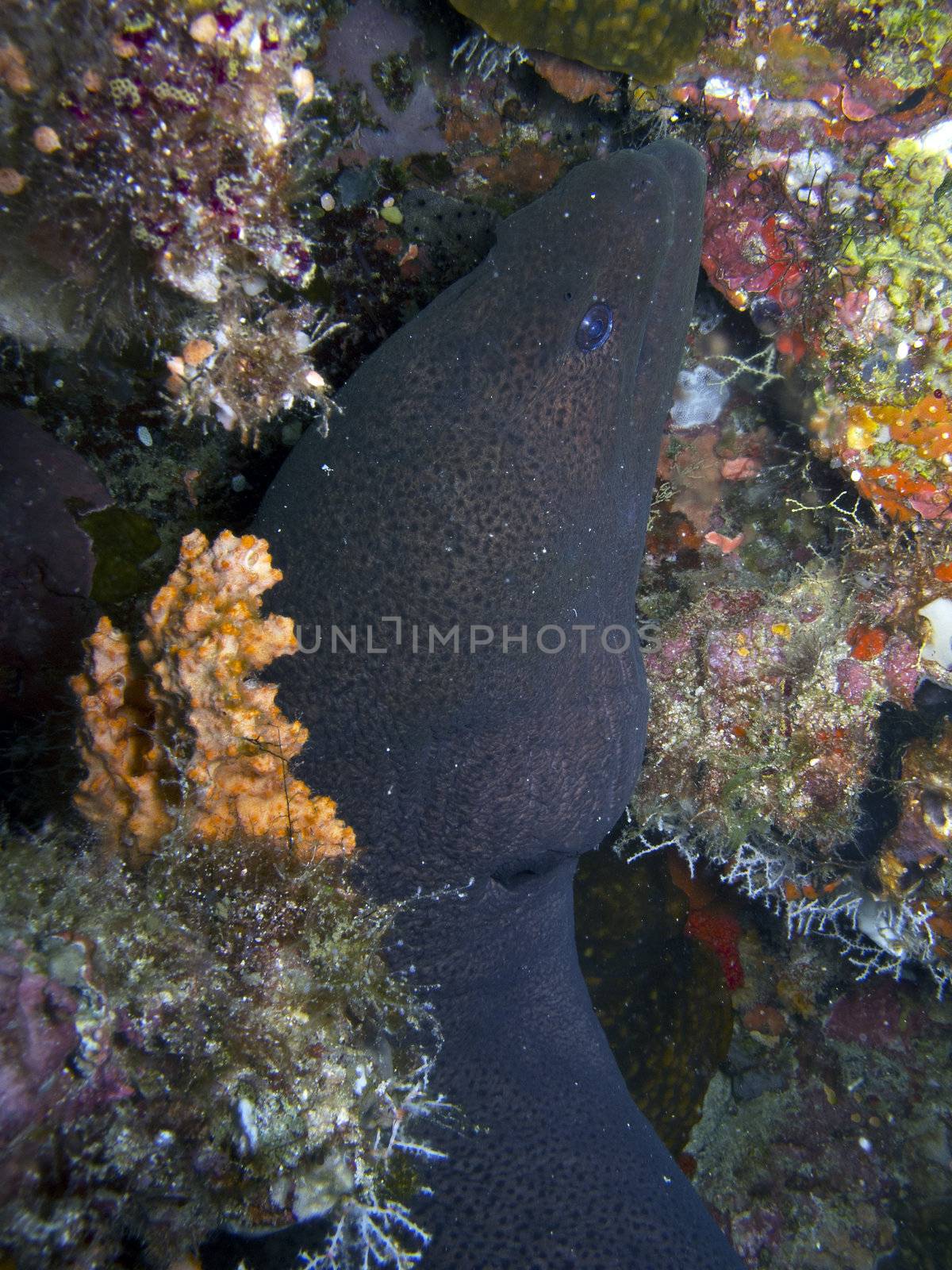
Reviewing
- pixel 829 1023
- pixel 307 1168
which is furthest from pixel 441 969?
pixel 829 1023

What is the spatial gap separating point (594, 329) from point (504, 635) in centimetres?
121

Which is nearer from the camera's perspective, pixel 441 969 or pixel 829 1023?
pixel 441 969

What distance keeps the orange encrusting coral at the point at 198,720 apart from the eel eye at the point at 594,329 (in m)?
1.43

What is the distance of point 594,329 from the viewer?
8.68 ft

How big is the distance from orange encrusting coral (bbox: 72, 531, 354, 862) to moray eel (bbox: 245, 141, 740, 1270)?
439 millimetres

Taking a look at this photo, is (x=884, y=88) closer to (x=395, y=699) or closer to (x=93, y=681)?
(x=395, y=699)

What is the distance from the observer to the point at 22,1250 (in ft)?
4.46

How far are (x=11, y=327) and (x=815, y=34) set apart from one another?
358 centimetres

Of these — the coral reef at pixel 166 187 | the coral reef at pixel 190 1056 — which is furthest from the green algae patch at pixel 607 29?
the coral reef at pixel 190 1056

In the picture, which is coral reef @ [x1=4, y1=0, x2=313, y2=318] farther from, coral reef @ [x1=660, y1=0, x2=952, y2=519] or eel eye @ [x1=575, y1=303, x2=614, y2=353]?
coral reef @ [x1=660, y1=0, x2=952, y2=519]

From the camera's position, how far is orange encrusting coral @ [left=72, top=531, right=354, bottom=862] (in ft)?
7.09

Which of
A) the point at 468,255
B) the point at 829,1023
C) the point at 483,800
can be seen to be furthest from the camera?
the point at 829,1023

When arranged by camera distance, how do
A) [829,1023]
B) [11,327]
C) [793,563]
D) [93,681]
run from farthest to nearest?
[829,1023] < [793,563] < [11,327] < [93,681]

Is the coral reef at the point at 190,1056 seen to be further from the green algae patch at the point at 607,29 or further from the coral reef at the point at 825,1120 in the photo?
the coral reef at the point at 825,1120
